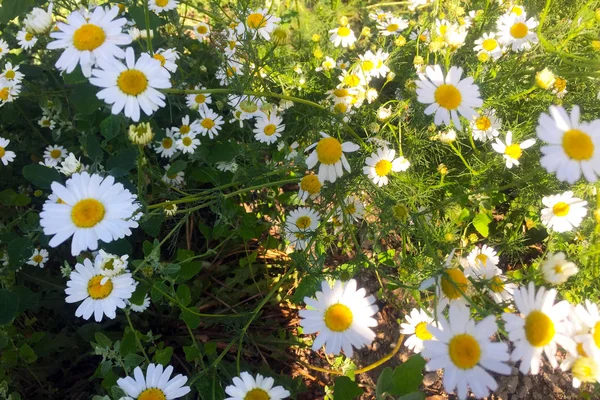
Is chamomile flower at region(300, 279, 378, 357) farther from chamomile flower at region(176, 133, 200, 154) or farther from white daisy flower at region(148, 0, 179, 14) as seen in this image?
white daisy flower at region(148, 0, 179, 14)

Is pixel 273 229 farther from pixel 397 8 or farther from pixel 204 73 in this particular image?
pixel 397 8

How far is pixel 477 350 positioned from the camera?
114 centimetres

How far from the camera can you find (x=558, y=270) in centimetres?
117

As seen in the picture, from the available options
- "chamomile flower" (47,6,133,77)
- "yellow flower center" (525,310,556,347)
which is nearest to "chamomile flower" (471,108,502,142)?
"yellow flower center" (525,310,556,347)

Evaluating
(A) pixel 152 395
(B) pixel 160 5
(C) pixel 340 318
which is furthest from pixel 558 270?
(B) pixel 160 5

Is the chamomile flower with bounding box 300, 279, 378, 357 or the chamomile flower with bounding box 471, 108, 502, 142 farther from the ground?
the chamomile flower with bounding box 471, 108, 502, 142

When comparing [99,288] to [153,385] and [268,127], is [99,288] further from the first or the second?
[268,127]

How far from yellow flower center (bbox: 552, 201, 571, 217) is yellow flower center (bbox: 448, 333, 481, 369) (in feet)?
3.62

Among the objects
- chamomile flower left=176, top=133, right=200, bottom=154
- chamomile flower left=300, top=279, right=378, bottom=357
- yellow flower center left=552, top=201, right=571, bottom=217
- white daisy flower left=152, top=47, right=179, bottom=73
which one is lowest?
chamomile flower left=300, top=279, right=378, bottom=357

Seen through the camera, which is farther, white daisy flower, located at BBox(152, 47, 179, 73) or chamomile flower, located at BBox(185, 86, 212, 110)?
chamomile flower, located at BBox(185, 86, 212, 110)

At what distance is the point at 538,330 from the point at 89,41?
155cm

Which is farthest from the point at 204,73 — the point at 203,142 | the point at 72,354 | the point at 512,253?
the point at 512,253

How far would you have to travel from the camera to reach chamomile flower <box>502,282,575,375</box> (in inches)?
44.4

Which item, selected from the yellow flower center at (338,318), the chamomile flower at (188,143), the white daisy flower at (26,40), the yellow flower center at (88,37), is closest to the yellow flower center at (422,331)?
the yellow flower center at (338,318)
